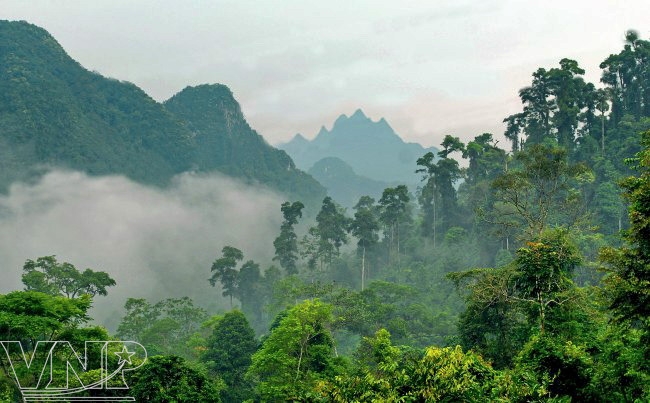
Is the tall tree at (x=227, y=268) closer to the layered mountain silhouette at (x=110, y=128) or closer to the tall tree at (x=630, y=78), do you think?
the tall tree at (x=630, y=78)

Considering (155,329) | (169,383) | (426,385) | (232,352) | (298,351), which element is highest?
(426,385)

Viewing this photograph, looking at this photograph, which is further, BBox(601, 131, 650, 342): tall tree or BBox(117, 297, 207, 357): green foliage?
BBox(117, 297, 207, 357): green foliage

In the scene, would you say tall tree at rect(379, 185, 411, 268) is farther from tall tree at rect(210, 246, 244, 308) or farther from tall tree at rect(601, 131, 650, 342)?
tall tree at rect(601, 131, 650, 342)

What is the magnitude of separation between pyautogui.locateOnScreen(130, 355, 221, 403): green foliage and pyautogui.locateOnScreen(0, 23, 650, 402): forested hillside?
69 millimetres

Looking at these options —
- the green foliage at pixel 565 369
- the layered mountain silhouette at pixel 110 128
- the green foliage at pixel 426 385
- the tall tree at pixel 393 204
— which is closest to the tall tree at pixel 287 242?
the tall tree at pixel 393 204

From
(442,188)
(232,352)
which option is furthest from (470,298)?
(442,188)

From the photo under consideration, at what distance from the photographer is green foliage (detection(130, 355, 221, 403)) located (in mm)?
18125

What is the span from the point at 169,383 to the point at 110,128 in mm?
138900

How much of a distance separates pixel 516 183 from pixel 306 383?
17103 mm

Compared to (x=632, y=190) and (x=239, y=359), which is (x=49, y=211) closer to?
(x=239, y=359)

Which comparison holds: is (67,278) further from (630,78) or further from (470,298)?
(630,78)

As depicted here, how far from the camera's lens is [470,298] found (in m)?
25.4

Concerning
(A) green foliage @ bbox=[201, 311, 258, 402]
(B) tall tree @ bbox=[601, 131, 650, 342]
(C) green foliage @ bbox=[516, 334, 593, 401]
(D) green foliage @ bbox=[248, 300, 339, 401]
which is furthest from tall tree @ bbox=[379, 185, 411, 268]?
(B) tall tree @ bbox=[601, 131, 650, 342]

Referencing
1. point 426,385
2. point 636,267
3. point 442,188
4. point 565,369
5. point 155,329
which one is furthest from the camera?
point 442,188
